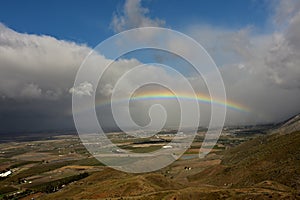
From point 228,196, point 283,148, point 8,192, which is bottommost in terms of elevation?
point 8,192

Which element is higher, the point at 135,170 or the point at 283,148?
the point at 283,148

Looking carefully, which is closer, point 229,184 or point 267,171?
point 267,171

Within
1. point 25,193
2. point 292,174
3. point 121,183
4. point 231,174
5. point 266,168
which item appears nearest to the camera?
point 292,174

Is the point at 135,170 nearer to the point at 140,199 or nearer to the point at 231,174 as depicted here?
the point at 231,174

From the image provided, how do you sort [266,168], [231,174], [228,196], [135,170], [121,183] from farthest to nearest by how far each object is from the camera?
1. [135,170]
2. [231,174]
3. [266,168]
4. [121,183]
5. [228,196]

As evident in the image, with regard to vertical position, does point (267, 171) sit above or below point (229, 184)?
above

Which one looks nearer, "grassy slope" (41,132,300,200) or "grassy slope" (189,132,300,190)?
"grassy slope" (41,132,300,200)

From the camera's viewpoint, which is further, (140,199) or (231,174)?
(231,174)

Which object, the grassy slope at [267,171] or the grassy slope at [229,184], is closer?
the grassy slope at [229,184]

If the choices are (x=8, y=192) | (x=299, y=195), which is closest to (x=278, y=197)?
(x=299, y=195)

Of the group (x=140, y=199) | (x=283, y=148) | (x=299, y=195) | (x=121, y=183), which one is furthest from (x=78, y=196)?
(x=283, y=148)
